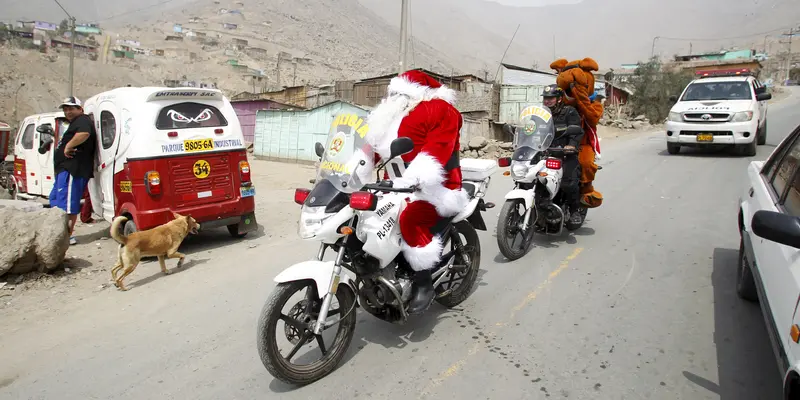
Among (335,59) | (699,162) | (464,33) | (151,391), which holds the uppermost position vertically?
(464,33)

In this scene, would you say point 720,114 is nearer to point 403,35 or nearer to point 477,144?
point 477,144

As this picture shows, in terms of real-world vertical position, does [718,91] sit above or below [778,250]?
above

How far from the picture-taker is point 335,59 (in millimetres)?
79375

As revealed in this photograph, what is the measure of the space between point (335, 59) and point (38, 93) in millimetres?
52088

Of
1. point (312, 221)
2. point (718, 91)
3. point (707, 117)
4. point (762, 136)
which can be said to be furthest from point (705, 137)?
point (312, 221)

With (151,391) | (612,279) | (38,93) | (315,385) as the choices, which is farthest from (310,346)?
(38,93)

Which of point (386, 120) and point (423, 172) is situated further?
point (386, 120)

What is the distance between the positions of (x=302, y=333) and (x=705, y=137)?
12.1 meters

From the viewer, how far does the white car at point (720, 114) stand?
37.9ft

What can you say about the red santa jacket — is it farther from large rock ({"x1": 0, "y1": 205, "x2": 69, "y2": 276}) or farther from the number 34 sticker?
large rock ({"x1": 0, "y1": 205, "x2": 69, "y2": 276})

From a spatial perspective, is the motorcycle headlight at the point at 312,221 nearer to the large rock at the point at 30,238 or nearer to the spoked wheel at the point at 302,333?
the spoked wheel at the point at 302,333

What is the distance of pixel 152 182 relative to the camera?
619 cm

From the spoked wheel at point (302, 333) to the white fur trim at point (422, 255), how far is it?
0.52 m

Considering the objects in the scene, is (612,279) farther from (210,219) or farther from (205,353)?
(210,219)
